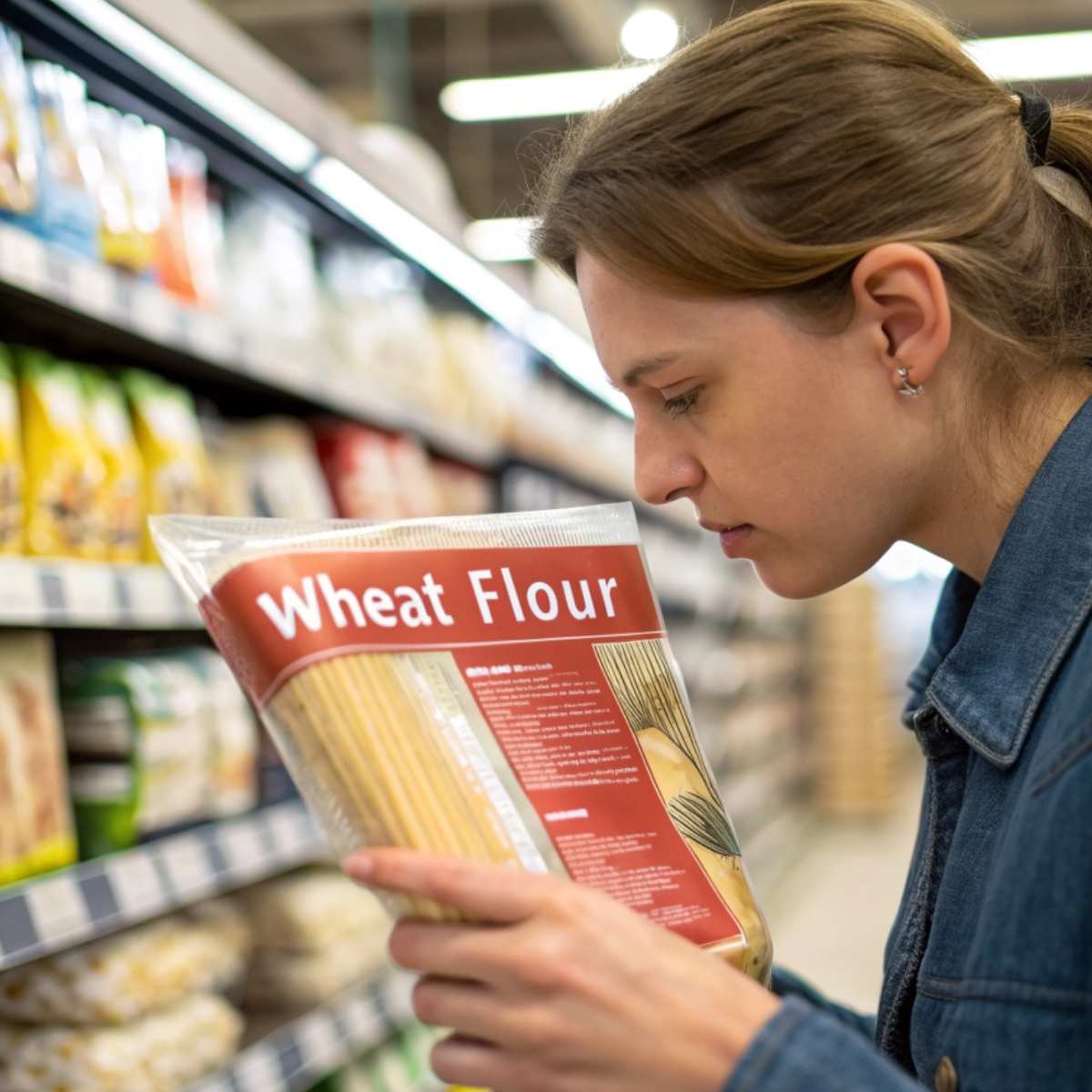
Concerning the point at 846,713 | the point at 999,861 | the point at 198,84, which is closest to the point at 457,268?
the point at 198,84

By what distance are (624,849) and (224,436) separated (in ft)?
5.44

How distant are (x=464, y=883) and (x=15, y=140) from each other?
1.31 m

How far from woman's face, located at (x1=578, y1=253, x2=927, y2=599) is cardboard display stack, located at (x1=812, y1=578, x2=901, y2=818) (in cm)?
847

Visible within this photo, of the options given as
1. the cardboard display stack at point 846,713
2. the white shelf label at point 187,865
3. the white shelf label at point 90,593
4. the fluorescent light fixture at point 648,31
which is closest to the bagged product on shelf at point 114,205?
the white shelf label at point 90,593

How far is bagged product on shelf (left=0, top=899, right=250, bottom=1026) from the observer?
6.10 ft

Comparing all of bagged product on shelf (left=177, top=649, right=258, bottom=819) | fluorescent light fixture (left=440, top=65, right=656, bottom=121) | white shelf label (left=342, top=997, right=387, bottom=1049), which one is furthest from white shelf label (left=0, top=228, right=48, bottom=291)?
fluorescent light fixture (left=440, top=65, right=656, bottom=121)

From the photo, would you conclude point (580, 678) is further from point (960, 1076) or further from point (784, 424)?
point (960, 1076)

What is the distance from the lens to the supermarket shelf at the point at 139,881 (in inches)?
59.6

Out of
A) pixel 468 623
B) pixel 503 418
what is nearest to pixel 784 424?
pixel 468 623

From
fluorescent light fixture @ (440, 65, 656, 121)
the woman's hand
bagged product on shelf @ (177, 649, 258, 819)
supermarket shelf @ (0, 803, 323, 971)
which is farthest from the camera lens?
fluorescent light fixture @ (440, 65, 656, 121)

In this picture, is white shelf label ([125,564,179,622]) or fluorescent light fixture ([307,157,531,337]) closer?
white shelf label ([125,564,179,622])

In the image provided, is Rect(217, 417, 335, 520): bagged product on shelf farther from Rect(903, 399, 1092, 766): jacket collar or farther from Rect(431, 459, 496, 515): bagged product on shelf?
Rect(903, 399, 1092, 766): jacket collar

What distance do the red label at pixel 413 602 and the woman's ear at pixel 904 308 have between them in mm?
264

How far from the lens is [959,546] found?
115 centimetres
